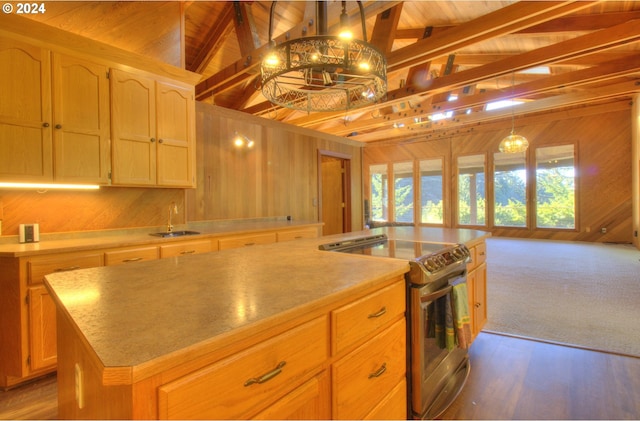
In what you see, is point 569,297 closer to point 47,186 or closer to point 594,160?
point 47,186

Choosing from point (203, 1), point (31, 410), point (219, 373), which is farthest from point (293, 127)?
point (219, 373)

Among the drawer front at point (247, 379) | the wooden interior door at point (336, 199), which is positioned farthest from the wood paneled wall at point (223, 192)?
the drawer front at point (247, 379)

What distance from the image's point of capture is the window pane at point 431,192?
9.58m

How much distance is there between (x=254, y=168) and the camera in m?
4.64

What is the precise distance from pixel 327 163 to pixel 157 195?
3998 millimetres

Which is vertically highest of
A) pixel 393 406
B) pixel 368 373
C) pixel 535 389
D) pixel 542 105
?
pixel 542 105

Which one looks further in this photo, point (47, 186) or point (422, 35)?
point (422, 35)

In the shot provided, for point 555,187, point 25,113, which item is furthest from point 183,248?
point 555,187

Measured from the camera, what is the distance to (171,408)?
64 centimetres

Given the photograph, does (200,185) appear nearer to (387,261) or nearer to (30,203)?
(30,203)

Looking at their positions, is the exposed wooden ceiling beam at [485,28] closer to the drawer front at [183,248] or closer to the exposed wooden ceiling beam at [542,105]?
the drawer front at [183,248]

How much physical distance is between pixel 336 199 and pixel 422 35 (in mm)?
3340

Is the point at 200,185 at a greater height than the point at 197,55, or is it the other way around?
the point at 197,55

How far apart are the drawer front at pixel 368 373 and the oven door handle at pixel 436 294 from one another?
0.49 feet
